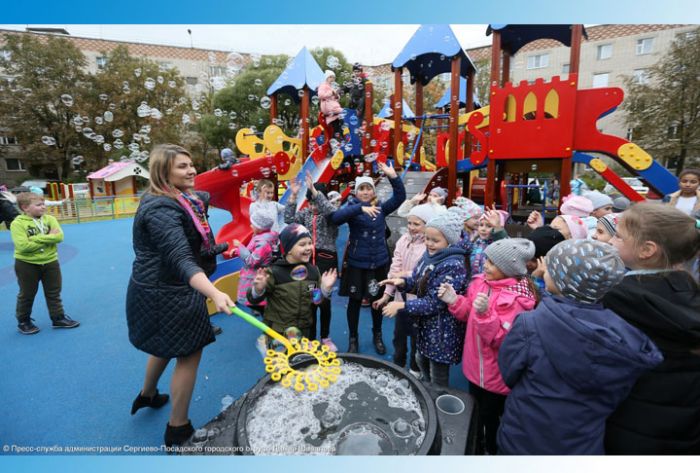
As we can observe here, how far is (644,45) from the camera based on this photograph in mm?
18594

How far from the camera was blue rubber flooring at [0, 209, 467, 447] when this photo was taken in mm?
2430

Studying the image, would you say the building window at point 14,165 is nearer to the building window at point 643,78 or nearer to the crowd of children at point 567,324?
the crowd of children at point 567,324

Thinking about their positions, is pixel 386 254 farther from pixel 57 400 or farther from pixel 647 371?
pixel 57 400

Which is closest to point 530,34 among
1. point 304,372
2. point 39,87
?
point 304,372

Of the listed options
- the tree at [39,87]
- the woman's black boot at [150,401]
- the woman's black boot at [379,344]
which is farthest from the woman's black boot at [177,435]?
the tree at [39,87]

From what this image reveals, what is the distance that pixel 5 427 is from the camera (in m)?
2.46

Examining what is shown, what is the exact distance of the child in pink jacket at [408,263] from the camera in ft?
9.31

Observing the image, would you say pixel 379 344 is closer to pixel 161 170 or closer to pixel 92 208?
pixel 161 170

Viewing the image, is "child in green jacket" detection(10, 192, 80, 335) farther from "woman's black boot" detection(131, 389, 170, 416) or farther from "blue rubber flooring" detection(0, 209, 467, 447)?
"woman's black boot" detection(131, 389, 170, 416)

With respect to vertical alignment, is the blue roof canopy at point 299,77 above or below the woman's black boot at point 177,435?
above

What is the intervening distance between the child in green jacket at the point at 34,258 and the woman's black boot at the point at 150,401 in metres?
2.37

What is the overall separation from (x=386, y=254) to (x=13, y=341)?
13.6ft

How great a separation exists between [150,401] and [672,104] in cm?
1880

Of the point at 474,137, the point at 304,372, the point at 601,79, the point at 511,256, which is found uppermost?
the point at 601,79
